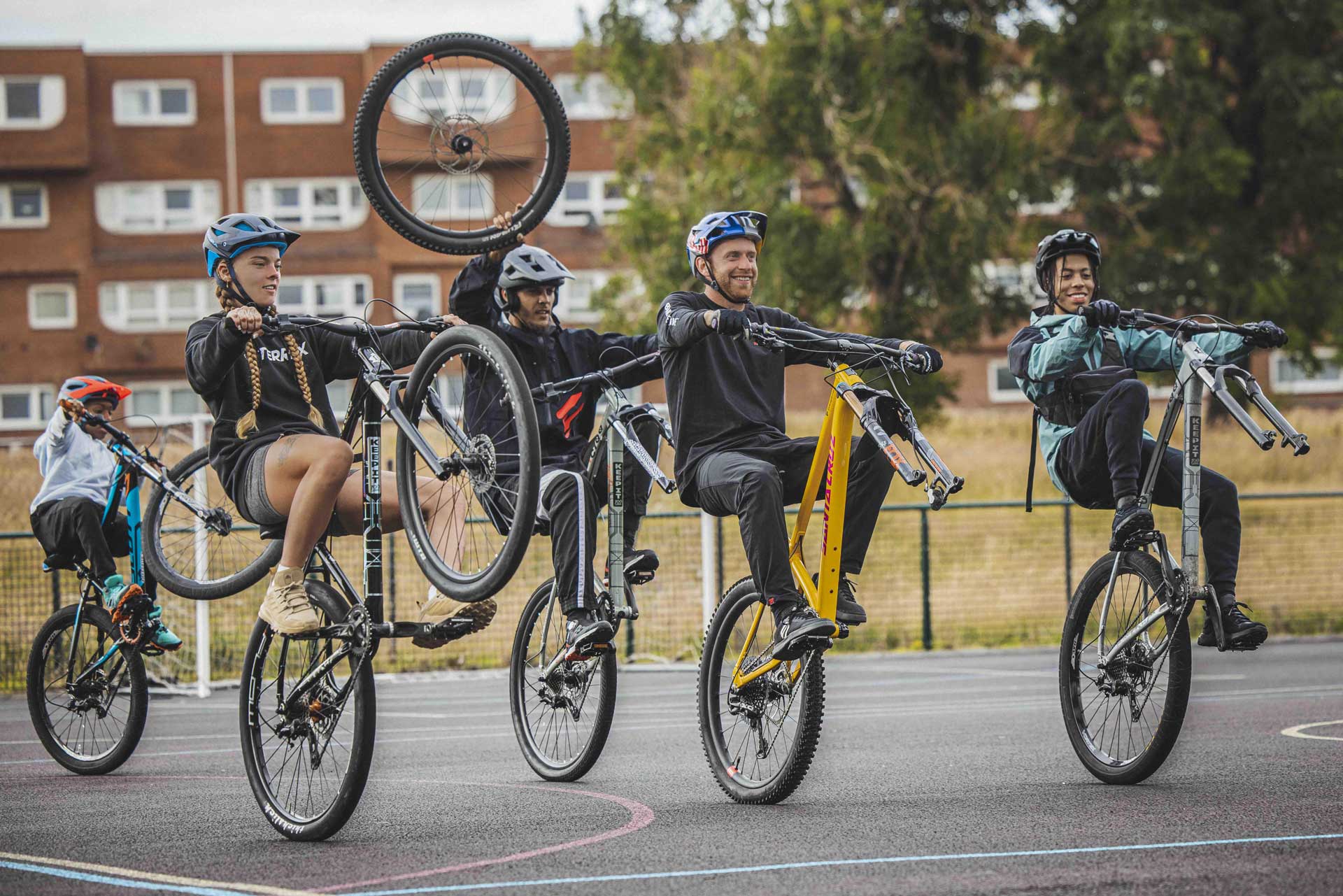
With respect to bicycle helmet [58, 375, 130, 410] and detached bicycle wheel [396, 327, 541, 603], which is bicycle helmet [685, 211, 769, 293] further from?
bicycle helmet [58, 375, 130, 410]

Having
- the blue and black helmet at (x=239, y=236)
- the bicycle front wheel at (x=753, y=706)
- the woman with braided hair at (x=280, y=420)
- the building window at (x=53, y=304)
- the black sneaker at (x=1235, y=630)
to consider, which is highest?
the building window at (x=53, y=304)

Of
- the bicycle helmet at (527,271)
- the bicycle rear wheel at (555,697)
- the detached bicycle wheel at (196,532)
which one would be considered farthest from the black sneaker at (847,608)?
the detached bicycle wheel at (196,532)

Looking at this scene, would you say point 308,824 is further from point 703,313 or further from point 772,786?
point 703,313

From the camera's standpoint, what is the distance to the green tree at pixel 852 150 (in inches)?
1098

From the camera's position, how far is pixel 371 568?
668 centimetres

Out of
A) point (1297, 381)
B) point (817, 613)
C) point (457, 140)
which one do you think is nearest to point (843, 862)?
point (817, 613)

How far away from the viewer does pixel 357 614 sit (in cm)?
650

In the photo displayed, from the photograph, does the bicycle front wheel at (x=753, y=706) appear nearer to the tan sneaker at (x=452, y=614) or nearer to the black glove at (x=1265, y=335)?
the tan sneaker at (x=452, y=614)

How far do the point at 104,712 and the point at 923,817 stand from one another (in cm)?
500

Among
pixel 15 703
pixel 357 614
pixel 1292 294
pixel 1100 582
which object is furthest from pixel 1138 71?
pixel 357 614

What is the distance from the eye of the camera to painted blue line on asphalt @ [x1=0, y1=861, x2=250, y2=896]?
536cm

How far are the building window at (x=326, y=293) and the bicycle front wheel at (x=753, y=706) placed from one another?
39.2 meters

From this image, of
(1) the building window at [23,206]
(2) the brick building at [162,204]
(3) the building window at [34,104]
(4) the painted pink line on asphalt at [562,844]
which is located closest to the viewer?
(4) the painted pink line on asphalt at [562,844]

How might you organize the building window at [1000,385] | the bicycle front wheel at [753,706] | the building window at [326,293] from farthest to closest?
the building window at [1000,385], the building window at [326,293], the bicycle front wheel at [753,706]
